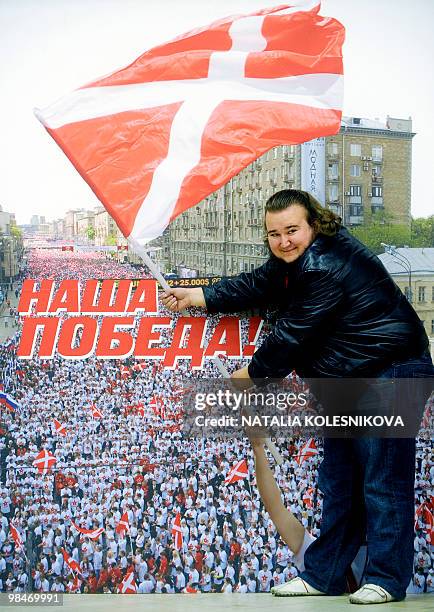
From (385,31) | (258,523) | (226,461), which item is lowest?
(258,523)

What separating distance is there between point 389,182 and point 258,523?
76.4 inches

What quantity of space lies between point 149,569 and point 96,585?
29 centimetres

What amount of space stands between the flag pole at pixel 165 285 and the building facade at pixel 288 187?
6.7 inches

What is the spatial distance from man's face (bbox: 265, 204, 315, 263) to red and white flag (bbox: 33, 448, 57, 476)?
158 centimetres

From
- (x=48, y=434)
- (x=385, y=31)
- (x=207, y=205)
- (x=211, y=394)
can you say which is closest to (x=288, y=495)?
(x=211, y=394)

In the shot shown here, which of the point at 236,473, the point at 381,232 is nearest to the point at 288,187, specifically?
the point at 381,232

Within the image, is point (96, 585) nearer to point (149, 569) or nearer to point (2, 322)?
point (149, 569)

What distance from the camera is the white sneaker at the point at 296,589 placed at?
10.0ft

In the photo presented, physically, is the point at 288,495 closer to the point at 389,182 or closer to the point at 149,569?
the point at 149,569

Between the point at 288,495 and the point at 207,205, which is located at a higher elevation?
the point at 207,205

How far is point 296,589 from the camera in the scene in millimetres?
3064

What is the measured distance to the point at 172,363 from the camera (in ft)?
10.7

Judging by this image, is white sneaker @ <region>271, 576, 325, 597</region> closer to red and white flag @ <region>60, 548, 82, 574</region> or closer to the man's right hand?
red and white flag @ <region>60, 548, 82, 574</region>

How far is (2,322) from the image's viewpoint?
3211 millimetres
